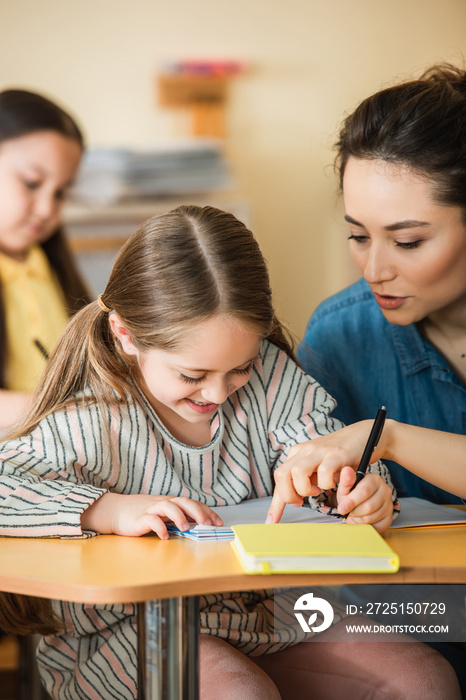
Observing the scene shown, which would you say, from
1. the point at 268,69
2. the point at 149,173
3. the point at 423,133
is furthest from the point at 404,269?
the point at 268,69

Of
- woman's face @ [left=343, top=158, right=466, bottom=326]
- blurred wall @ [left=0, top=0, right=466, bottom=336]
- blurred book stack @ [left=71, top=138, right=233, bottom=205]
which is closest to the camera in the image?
woman's face @ [left=343, top=158, right=466, bottom=326]

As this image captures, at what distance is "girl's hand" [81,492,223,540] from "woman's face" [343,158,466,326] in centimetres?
47

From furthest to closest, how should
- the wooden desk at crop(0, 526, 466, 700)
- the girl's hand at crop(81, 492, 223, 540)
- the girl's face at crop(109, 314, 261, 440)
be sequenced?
the girl's face at crop(109, 314, 261, 440), the girl's hand at crop(81, 492, 223, 540), the wooden desk at crop(0, 526, 466, 700)

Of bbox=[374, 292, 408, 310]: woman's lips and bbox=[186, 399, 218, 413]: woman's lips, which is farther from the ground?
bbox=[374, 292, 408, 310]: woman's lips

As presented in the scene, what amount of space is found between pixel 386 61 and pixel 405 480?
189cm

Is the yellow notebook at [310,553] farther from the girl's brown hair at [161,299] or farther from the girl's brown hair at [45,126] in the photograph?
the girl's brown hair at [45,126]

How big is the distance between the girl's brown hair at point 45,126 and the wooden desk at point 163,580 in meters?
1.12

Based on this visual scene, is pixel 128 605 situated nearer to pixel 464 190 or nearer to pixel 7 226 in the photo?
pixel 464 190

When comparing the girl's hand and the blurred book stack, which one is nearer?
the girl's hand

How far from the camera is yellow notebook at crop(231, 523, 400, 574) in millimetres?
701

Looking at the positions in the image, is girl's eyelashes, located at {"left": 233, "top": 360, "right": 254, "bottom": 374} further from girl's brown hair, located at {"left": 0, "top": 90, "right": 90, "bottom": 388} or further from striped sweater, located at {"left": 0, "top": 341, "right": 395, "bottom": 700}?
girl's brown hair, located at {"left": 0, "top": 90, "right": 90, "bottom": 388}

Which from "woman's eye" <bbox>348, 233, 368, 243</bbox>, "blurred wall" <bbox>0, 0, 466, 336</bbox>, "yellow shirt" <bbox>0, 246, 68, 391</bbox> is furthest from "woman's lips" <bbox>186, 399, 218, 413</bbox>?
"blurred wall" <bbox>0, 0, 466, 336</bbox>

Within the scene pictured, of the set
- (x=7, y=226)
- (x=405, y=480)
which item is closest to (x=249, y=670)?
(x=405, y=480)

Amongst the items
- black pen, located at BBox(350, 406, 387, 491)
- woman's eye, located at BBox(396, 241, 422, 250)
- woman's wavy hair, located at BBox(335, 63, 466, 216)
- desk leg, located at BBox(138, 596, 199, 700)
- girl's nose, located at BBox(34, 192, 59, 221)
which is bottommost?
desk leg, located at BBox(138, 596, 199, 700)
